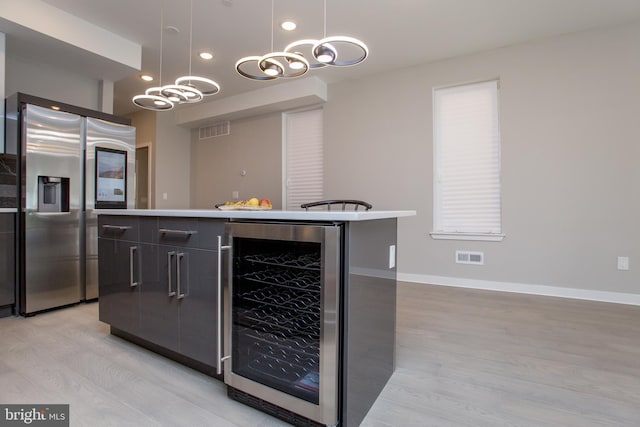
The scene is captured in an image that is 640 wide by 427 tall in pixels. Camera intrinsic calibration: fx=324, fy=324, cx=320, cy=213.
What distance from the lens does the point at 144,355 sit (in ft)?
6.61

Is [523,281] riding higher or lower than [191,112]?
lower

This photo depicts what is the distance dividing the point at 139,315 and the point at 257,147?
405 centimetres

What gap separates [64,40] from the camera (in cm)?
319

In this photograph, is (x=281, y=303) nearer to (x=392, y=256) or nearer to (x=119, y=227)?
(x=392, y=256)

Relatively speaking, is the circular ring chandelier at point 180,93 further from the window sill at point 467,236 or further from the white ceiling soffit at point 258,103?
the window sill at point 467,236

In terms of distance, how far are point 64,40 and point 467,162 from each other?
14.9 feet

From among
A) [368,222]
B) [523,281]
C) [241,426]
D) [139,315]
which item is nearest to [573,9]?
[523,281]

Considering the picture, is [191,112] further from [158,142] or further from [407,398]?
[407,398]

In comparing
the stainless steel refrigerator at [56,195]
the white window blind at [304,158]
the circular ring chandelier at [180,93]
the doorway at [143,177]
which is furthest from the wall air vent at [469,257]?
the doorway at [143,177]

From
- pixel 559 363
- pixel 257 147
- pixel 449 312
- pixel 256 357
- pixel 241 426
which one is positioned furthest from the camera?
pixel 257 147

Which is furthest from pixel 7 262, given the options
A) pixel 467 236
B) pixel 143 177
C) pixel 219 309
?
pixel 467 236

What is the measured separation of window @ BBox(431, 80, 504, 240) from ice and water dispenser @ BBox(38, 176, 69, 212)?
4065mm

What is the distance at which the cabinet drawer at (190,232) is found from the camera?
160cm

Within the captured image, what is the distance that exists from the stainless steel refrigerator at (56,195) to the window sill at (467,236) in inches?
151
